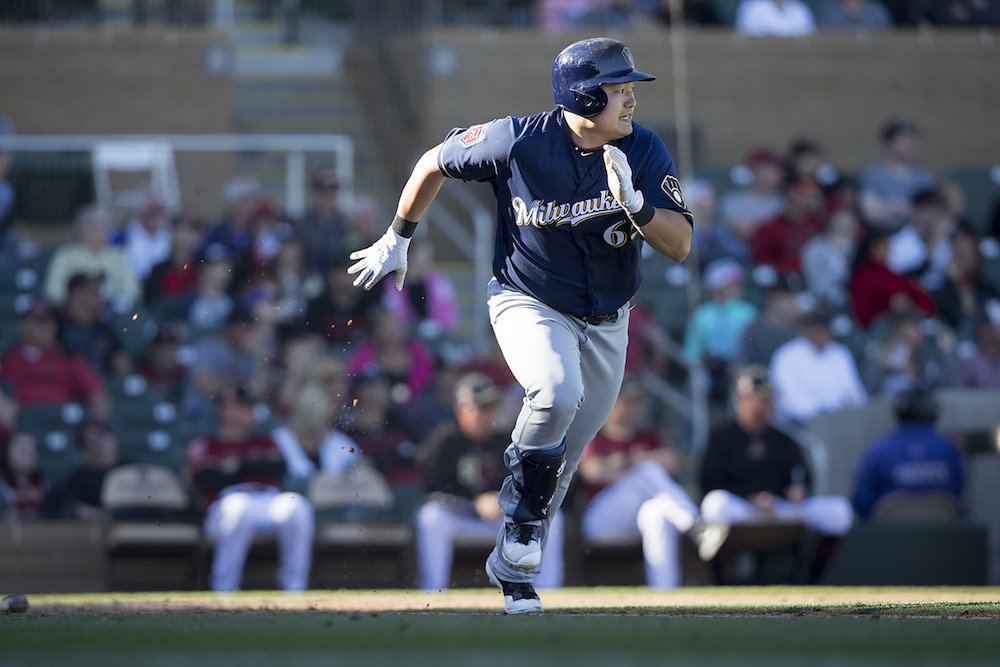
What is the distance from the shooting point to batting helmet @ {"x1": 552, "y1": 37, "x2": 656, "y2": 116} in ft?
20.3

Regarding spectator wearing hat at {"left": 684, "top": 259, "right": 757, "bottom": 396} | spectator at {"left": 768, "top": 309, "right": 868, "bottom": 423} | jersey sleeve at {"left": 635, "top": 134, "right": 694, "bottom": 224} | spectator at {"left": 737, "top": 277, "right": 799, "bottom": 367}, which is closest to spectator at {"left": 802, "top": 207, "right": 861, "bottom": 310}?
spectator at {"left": 737, "top": 277, "right": 799, "bottom": 367}

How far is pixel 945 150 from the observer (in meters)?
16.8

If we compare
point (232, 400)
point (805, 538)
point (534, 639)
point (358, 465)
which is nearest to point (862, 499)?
point (805, 538)

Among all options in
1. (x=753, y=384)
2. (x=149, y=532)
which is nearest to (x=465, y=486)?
(x=149, y=532)

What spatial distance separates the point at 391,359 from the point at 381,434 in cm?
76

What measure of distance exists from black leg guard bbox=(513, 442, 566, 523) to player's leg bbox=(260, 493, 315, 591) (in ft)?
13.0

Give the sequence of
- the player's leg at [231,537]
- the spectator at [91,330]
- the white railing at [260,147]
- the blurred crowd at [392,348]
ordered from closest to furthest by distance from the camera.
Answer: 1. the player's leg at [231,537]
2. the blurred crowd at [392,348]
3. the spectator at [91,330]
4. the white railing at [260,147]

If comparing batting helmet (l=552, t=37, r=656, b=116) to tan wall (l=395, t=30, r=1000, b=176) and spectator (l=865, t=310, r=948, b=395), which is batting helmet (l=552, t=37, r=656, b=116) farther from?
tan wall (l=395, t=30, r=1000, b=176)

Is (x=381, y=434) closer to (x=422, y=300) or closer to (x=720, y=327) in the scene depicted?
(x=422, y=300)

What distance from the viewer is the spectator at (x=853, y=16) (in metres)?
16.7

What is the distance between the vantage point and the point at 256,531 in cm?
1019

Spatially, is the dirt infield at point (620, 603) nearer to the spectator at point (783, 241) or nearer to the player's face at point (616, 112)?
the player's face at point (616, 112)

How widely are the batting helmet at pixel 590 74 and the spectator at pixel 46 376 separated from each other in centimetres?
635

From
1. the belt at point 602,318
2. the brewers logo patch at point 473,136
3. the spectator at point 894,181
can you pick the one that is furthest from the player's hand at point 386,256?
the spectator at point 894,181
